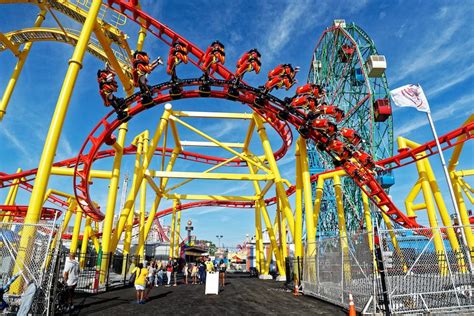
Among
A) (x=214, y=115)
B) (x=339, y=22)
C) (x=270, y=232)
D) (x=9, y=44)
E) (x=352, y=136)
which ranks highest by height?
(x=339, y=22)

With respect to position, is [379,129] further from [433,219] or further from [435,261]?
[435,261]

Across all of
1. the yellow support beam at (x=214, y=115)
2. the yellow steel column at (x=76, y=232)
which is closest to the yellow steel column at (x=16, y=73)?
the yellow support beam at (x=214, y=115)

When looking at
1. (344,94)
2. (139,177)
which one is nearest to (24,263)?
(139,177)

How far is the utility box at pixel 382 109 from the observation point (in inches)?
1040

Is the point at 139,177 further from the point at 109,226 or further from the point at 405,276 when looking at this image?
the point at 405,276

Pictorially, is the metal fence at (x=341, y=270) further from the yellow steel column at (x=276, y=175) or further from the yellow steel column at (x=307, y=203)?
the yellow steel column at (x=276, y=175)

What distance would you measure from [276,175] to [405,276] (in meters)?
9.50

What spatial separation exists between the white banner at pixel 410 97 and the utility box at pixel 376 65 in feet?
50.3

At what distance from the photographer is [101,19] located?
52.5ft

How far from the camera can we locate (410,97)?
1216 cm

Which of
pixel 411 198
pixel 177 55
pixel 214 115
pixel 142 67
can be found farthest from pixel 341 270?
pixel 411 198

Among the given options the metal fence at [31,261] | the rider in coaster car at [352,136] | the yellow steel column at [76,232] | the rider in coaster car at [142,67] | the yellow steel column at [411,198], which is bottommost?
the metal fence at [31,261]

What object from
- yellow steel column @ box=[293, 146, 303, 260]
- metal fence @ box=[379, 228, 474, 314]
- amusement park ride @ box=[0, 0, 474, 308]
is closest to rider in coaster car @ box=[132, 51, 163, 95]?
amusement park ride @ box=[0, 0, 474, 308]

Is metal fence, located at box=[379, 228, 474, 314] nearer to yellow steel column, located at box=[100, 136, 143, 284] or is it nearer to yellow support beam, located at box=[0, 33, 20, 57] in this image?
yellow steel column, located at box=[100, 136, 143, 284]
